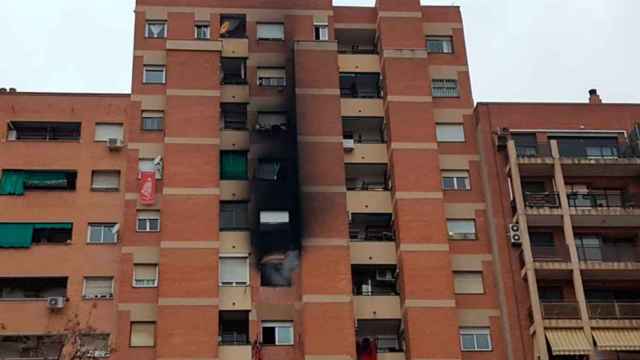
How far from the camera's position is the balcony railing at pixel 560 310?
40625 millimetres

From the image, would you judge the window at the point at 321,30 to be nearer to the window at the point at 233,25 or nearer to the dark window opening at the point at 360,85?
the dark window opening at the point at 360,85

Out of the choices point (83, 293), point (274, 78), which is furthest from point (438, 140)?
point (83, 293)

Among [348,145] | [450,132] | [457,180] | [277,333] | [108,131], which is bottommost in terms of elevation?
[277,333]

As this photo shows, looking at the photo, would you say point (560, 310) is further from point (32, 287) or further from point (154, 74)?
point (32, 287)

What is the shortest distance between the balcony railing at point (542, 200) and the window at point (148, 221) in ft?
53.9

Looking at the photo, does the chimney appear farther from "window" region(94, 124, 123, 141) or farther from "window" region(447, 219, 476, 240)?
"window" region(94, 124, 123, 141)

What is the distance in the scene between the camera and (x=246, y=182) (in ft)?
142

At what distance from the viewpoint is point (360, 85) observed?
4781 cm

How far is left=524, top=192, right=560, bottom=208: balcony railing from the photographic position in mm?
42906

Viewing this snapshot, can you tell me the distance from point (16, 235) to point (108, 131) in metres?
6.55

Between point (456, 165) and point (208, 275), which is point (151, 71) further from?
point (456, 165)

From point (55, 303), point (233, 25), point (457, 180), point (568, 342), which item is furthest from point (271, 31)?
point (568, 342)

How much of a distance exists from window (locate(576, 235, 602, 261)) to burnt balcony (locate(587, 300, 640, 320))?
2.27 metres

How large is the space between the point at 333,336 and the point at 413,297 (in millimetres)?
3843
